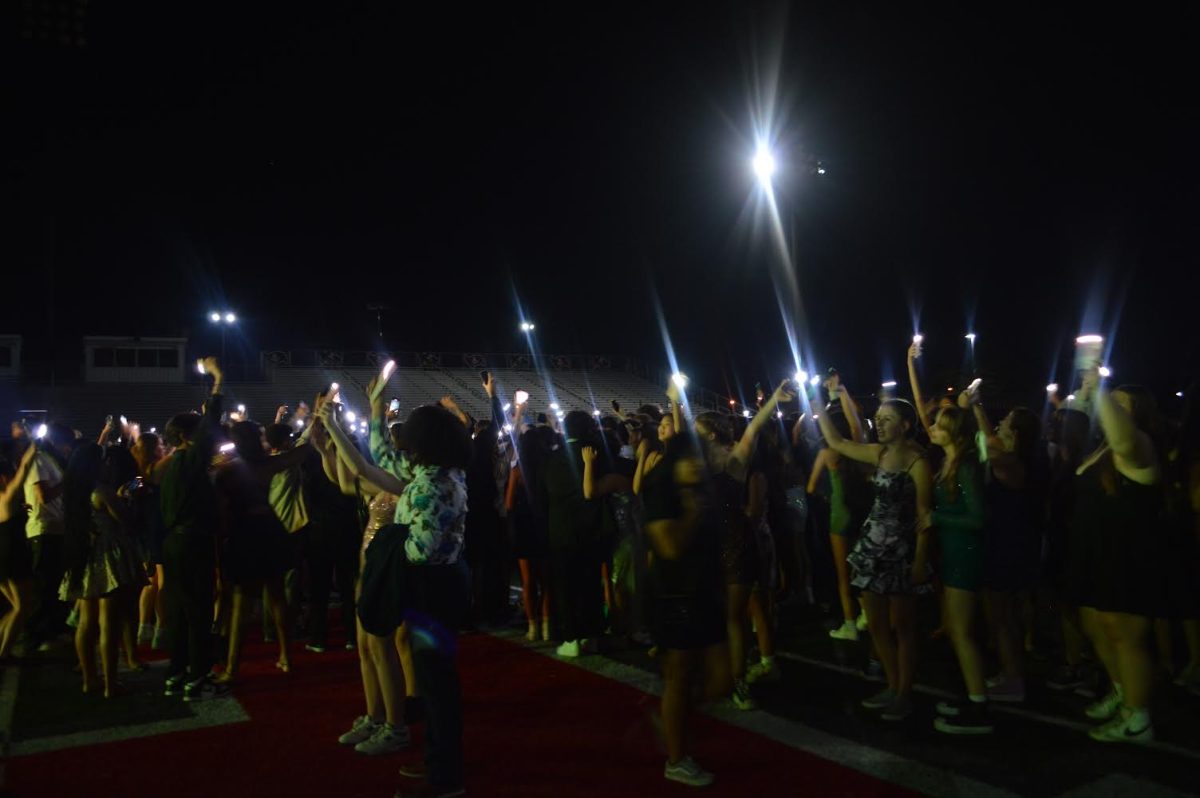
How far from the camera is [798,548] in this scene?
895 centimetres

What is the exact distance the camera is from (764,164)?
10812 mm

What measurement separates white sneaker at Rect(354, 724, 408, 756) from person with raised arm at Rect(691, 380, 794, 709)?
2.09 meters

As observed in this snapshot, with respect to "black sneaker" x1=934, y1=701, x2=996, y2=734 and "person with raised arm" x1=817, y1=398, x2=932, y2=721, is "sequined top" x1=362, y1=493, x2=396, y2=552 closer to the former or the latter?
"person with raised arm" x1=817, y1=398, x2=932, y2=721

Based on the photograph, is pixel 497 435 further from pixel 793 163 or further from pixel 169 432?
pixel 793 163

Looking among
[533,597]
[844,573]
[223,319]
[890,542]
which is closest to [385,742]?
[533,597]

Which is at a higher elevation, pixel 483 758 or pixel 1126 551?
pixel 1126 551

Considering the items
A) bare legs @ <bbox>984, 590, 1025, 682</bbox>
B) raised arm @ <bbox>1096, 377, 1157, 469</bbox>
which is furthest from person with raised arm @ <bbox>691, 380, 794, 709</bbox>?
raised arm @ <bbox>1096, 377, 1157, 469</bbox>

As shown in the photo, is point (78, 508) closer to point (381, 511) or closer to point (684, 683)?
point (381, 511)

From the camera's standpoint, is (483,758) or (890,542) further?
(890,542)

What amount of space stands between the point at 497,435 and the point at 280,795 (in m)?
4.64

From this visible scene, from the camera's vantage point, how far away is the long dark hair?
237 inches

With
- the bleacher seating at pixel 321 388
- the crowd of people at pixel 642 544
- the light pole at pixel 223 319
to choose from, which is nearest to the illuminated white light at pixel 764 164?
the crowd of people at pixel 642 544

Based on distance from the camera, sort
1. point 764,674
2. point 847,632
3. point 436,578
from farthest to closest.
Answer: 1. point 847,632
2. point 764,674
3. point 436,578

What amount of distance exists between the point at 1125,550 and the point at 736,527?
2.17m
